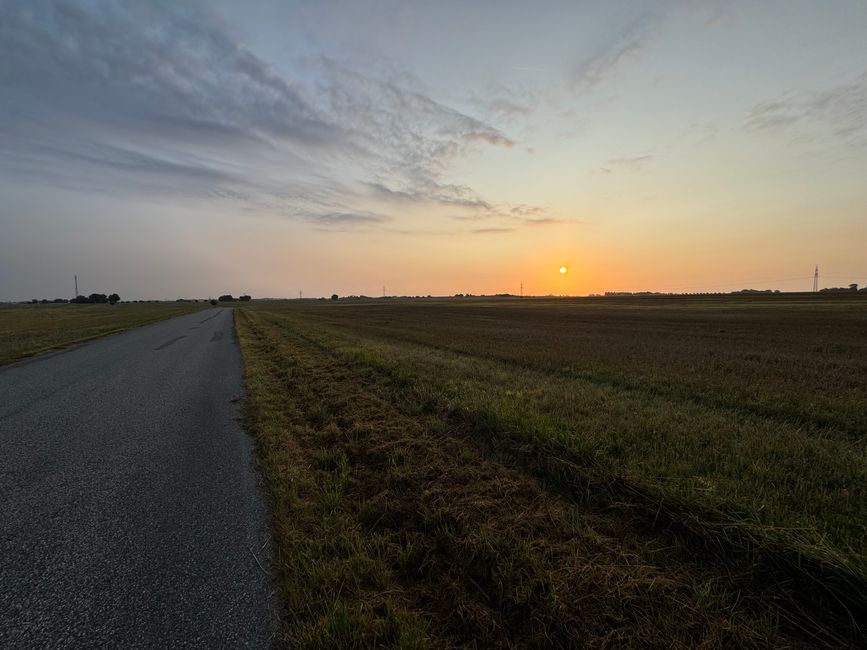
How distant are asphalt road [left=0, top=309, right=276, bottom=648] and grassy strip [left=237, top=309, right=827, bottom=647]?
1.18 feet

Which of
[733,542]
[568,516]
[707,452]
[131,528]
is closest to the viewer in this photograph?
[733,542]

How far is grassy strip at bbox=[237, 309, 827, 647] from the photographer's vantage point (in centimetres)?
243

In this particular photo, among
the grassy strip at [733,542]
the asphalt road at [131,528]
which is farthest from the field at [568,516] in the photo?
the asphalt road at [131,528]

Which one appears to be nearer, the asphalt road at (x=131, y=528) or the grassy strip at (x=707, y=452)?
the asphalt road at (x=131, y=528)

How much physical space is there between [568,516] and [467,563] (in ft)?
3.78

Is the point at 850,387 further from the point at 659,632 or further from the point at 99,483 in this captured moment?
the point at 99,483

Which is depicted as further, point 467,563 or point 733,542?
point 733,542

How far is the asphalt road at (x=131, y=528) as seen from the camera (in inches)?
96.9

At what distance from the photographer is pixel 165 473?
4.71 metres

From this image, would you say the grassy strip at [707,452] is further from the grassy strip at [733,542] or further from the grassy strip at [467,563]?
the grassy strip at [467,563]

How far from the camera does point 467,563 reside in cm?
308

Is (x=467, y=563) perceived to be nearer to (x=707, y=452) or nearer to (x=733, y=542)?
(x=733, y=542)

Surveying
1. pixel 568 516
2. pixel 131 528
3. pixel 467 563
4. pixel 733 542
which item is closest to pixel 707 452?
pixel 733 542

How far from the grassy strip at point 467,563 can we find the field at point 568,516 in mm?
15
